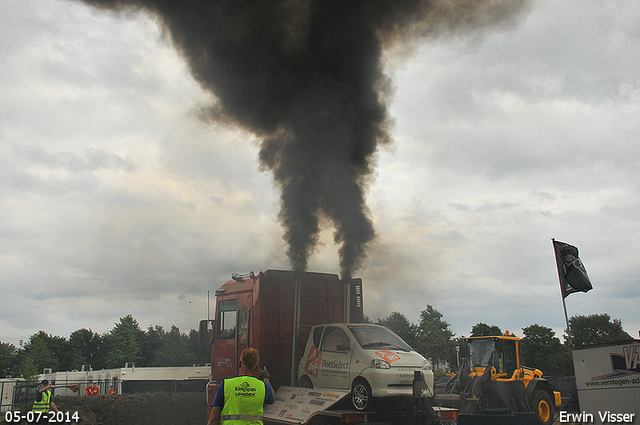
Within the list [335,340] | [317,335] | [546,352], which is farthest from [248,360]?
[546,352]

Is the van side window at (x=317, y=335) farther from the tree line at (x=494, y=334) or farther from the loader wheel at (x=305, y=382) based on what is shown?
the tree line at (x=494, y=334)

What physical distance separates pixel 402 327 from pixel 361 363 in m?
40.7

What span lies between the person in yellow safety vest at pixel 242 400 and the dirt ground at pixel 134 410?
11045 mm

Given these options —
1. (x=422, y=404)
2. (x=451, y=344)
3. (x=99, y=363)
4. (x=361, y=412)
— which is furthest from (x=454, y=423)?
(x=99, y=363)

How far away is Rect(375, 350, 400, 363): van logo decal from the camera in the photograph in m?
8.35

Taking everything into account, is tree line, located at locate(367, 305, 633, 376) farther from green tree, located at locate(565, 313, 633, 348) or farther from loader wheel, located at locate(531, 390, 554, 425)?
loader wheel, located at locate(531, 390, 554, 425)

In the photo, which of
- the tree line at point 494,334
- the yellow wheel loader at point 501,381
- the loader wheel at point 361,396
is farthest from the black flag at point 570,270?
the tree line at point 494,334

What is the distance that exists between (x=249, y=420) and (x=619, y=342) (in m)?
6.23

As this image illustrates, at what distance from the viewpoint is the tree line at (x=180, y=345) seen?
39.9 meters

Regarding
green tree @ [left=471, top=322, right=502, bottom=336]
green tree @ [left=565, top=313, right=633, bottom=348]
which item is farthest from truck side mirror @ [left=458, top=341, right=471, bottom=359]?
green tree @ [left=565, top=313, right=633, bottom=348]

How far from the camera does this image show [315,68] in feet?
50.3

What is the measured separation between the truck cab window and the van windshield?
3534 millimetres

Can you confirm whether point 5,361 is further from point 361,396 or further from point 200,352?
point 361,396

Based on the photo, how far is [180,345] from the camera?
86438mm
